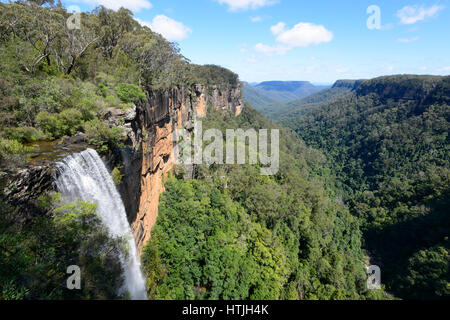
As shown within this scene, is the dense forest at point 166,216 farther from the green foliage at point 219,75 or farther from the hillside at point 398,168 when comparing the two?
the green foliage at point 219,75

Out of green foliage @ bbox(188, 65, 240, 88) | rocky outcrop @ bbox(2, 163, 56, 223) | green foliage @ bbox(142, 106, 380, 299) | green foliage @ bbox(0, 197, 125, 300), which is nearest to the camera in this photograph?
green foliage @ bbox(0, 197, 125, 300)

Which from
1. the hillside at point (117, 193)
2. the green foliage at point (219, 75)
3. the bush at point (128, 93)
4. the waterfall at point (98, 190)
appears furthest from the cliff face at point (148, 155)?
the green foliage at point (219, 75)

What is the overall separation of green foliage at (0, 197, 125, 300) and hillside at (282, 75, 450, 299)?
38535 millimetres

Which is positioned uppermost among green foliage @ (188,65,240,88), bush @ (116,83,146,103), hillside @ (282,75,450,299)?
green foliage @ (188,65,240,88)

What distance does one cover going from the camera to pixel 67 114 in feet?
29.0

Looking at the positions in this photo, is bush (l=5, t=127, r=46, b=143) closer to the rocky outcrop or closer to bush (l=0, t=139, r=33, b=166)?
bush (l=0, t=139, r=33, b=166)

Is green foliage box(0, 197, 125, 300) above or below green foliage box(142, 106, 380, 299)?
above

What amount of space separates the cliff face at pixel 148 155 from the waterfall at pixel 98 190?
129 cm

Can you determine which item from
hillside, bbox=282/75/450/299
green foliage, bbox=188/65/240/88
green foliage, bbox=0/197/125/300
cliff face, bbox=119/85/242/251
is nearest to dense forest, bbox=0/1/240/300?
green foliage, bbox=0/197/125/300

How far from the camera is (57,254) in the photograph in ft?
17.8

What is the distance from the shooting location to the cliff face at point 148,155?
11289 millimetres

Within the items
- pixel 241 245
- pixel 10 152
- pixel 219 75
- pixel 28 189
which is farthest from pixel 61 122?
pixel 219 75

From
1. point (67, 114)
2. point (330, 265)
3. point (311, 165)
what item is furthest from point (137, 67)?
point (311, 165)

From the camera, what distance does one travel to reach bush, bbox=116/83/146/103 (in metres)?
12.1
